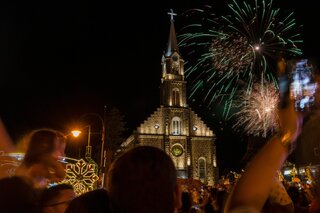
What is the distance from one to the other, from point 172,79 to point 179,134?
9.00m

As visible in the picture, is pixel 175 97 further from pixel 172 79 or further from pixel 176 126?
pixel 176 126

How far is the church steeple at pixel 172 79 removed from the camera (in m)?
53.8

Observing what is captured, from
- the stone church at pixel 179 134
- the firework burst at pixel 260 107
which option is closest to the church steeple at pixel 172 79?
the stone church at pixel 179 134

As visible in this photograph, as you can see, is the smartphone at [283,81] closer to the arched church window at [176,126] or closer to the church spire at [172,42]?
the arched church window at [176,126]

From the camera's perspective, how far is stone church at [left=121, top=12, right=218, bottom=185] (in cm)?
5022

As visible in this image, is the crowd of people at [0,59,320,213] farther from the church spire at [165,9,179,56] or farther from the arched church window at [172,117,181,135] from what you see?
the church spire at [165,9,179,56]

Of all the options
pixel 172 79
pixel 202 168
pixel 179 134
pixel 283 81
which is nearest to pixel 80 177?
pixel 283 81

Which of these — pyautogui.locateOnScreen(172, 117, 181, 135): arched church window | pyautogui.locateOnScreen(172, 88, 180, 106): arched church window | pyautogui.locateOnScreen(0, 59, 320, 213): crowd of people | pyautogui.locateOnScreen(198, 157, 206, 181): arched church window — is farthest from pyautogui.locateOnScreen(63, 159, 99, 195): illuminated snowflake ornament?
pyautogui.locateOnScreen(172, 88, 180, 106): arched church window

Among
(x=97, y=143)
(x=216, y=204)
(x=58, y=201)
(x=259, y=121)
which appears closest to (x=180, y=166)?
(x=97, y=143)

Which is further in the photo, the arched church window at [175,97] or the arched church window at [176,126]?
the arched church window at [175,97]

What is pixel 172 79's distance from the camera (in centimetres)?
5447

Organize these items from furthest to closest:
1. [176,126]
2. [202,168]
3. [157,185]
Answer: [176,126] < [202,168] < [157,185]

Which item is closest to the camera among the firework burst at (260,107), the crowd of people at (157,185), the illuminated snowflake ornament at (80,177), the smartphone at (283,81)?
the crowd of people at (157,185)

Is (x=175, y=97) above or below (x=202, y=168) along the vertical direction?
above
